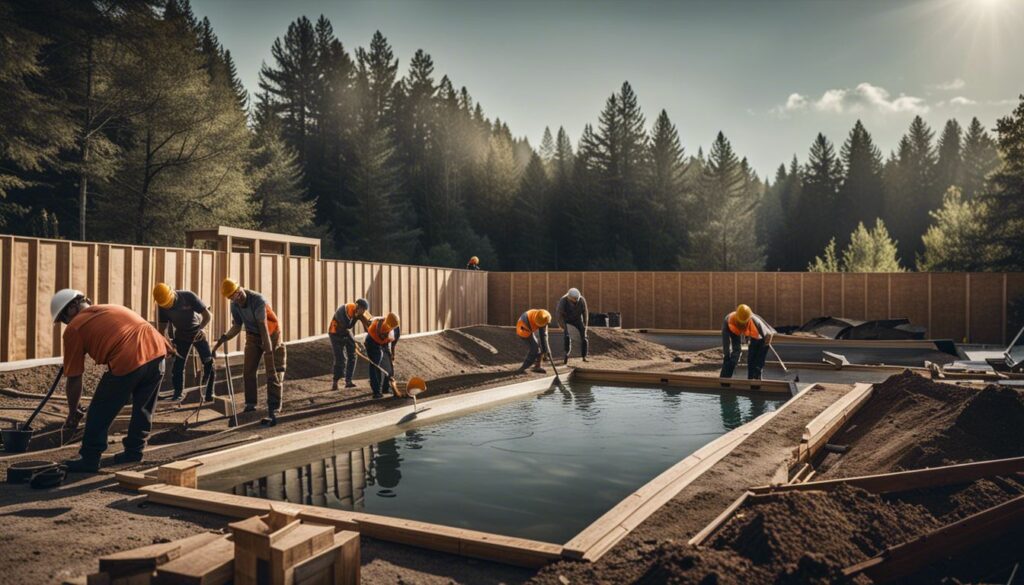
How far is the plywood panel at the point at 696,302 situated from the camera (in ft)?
80.3

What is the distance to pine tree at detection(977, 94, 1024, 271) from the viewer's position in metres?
26.8

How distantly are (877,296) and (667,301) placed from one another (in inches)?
274

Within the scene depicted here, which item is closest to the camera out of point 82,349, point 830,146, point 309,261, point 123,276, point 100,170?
point 82,349

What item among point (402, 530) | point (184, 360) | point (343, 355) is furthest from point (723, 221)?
point (402, 530)

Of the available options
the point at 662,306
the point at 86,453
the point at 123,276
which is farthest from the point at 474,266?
the point at 86,453

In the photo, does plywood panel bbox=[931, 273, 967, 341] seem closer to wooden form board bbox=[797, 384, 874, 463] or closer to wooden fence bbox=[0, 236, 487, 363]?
wooden form board bbox=[797, 384, 874, 463]

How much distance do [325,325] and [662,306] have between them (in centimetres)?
1369

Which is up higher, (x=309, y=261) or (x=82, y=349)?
(x=309, y=261)

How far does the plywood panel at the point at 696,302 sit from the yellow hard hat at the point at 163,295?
1892cm

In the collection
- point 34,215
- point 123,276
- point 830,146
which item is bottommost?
point 123,276

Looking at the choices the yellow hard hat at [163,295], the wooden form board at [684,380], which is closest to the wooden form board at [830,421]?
the wooden form board at [684,380]

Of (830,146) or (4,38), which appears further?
(830,146)

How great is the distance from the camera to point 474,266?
2458 cm

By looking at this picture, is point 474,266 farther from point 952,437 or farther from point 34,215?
point 952,437
